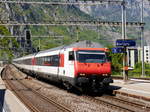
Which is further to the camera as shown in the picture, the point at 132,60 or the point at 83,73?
the point at 132,60

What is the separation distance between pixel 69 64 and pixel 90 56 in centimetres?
170

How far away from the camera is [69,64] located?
22.8 metres

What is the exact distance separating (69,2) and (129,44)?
10728mm

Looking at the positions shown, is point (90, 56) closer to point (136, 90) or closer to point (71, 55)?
point (71, 55)

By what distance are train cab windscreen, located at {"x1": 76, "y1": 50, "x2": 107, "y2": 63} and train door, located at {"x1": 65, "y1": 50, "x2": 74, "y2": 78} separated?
2.21 feet

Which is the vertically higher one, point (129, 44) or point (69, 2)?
point (69, 2)

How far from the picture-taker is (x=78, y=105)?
17.6 m

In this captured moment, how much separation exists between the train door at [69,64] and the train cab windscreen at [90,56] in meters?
0.67

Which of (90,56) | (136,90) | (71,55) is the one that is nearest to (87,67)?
(90,56)

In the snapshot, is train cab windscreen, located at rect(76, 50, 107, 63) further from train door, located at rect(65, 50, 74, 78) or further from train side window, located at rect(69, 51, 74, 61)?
train door, located at rect(65, 50, 74, 78)

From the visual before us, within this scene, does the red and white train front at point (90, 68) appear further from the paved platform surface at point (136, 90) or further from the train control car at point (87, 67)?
the paved platform surface at point (136, 90)

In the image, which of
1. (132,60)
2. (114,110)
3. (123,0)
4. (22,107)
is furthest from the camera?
(132,60)

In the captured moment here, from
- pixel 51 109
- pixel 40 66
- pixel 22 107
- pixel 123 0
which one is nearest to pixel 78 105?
pixel 51 109

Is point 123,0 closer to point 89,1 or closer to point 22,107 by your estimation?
point 89,1
